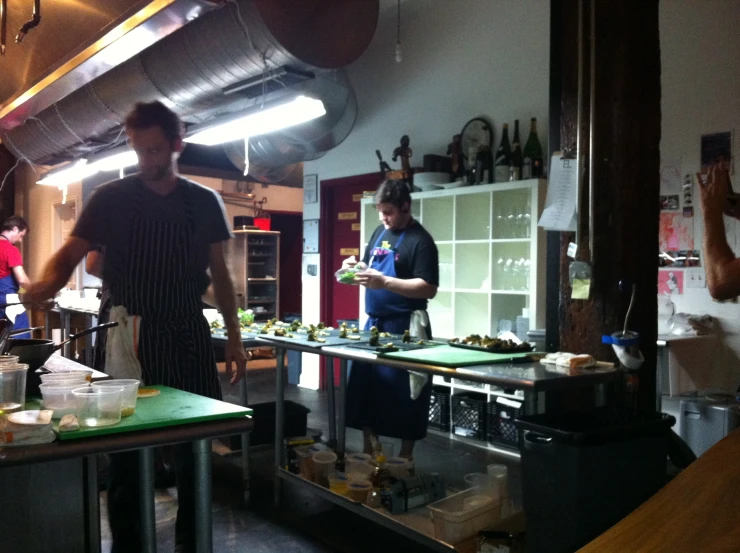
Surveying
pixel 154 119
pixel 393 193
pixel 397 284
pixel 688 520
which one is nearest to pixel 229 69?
pixel 393 193

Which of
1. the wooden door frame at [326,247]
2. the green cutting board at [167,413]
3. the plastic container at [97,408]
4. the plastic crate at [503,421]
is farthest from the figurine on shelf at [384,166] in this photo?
the plastic container at [97,408]

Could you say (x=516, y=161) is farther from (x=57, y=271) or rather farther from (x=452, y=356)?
(x=57, y=271)

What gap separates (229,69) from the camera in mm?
4109

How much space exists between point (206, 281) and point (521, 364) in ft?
4.08

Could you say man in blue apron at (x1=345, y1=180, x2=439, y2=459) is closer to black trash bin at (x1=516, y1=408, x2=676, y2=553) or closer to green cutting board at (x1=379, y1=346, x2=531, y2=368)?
green cutting board at (x1=379, y1=346, x2=531, y2=368)

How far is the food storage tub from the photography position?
2.46 metres

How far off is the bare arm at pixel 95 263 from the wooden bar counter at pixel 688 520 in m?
1.95

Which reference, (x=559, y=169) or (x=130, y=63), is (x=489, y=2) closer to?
(x=130, y=63)

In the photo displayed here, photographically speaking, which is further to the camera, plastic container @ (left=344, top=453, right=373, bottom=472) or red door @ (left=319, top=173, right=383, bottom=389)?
Result: red door @ (left=319, top=173, right=383, bottom=389)

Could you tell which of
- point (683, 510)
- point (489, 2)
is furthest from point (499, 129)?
point (683, 510)

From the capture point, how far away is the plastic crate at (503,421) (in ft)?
14.5

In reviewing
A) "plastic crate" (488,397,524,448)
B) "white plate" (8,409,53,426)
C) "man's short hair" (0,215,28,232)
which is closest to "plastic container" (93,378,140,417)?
"white plate" (8,409,53,426)

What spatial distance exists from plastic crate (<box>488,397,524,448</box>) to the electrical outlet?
134 centimetres

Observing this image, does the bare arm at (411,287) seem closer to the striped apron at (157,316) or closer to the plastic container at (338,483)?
the plastic container at (338,483)
